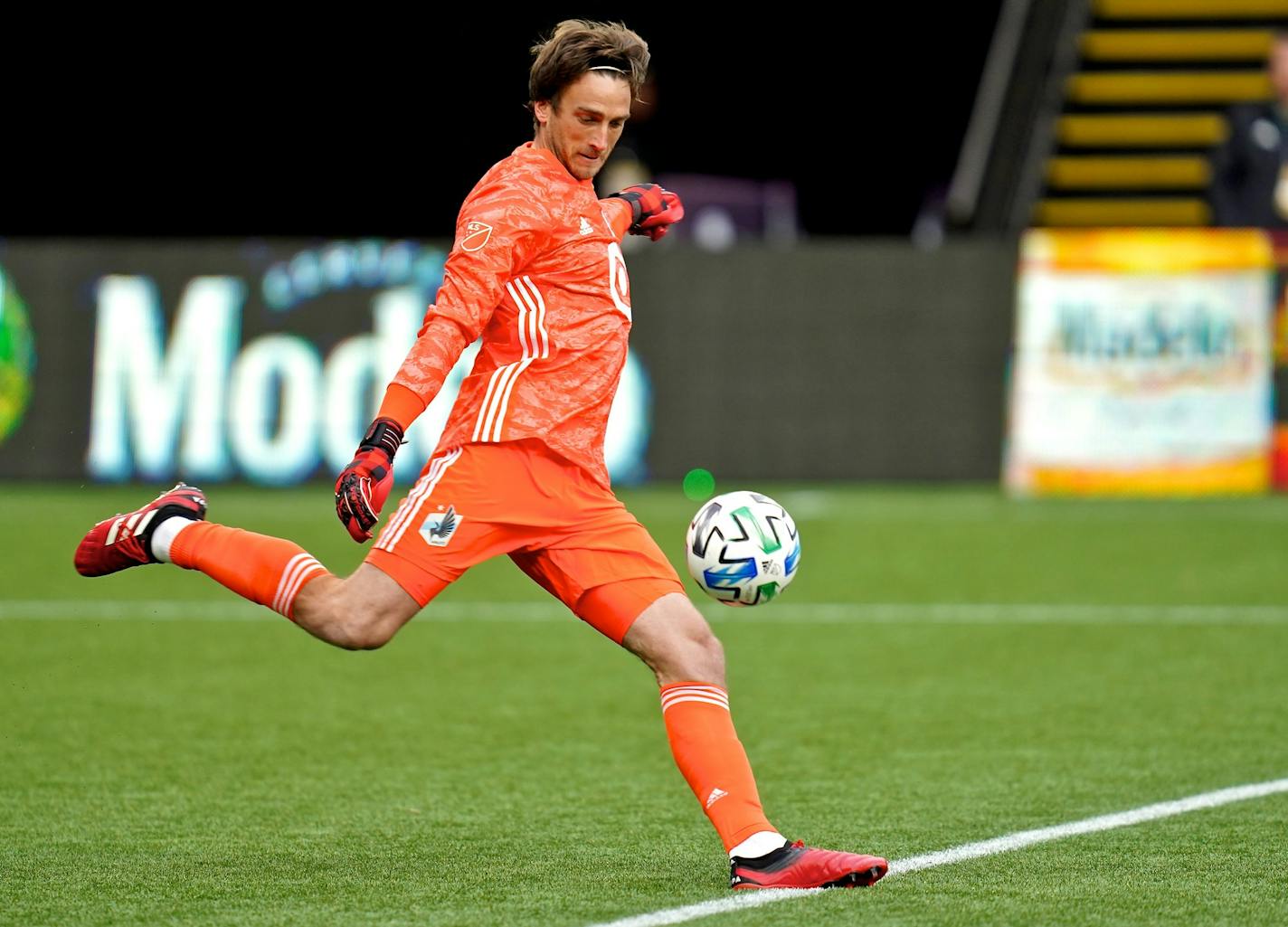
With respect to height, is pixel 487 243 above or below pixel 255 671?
above

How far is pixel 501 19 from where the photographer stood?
2312cm

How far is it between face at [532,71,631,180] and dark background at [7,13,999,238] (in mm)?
17224

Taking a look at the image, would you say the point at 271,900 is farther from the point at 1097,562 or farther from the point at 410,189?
the point at 410,189

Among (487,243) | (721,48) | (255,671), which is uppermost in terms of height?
(721,48)

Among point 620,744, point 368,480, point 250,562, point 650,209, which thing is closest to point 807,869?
point 368,480

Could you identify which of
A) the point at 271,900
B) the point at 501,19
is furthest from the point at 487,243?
the point at 501,19

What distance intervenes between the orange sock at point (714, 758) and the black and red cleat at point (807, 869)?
0.07 m

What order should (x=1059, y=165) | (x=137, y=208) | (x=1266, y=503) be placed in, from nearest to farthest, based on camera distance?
(x=1266, y=503), (x=1059, y=165), (x=137, y=208)

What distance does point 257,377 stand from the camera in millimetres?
15164

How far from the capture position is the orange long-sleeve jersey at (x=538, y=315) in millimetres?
5266

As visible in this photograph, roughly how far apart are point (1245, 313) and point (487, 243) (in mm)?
10734

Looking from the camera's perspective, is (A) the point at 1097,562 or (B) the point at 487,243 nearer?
(B) the point at 487,243

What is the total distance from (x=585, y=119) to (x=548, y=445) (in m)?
0.80

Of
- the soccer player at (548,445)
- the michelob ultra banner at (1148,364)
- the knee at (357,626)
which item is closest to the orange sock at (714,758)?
the soccer player at (548,445)
